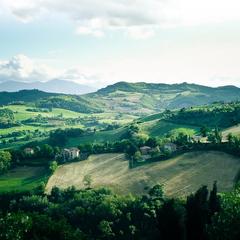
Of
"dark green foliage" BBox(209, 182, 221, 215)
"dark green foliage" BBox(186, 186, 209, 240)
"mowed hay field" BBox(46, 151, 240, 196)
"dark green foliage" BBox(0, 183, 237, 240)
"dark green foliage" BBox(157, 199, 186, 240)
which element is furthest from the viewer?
"mowed hay field" BBox(46, 151, 240, 196)

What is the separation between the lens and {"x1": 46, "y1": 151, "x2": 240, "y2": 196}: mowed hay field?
15588cm

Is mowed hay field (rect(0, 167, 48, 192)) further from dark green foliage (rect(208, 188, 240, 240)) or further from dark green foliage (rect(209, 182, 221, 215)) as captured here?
dark green foliage (rect(208, 188, 240, 240))

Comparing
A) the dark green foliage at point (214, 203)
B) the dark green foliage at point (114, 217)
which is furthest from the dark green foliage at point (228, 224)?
the dark green foliage at point (214, 203)

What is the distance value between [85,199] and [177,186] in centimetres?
2963

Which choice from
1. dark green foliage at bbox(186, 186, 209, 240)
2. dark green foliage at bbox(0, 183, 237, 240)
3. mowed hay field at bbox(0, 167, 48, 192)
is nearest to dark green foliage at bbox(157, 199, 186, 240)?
dark green foliage at bbox(0, 183, 237, 240)

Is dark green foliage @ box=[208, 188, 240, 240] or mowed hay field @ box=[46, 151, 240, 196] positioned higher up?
dark green foliage @ box=[208, 188, 240, 240]

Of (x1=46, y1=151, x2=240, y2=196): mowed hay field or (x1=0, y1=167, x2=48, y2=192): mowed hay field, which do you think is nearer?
(x1=46, y1=151, x2=240, y2=196): mowed hay field

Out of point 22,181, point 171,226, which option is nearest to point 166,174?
point 22,181

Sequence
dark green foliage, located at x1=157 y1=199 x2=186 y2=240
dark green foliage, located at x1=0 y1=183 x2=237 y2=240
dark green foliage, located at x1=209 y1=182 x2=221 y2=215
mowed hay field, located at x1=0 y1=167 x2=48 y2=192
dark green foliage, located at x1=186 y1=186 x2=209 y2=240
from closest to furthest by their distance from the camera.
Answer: dark green foliage, located at x1=0 y1=183 x2=237 y2=240 → dark green foliage, located at x1=157 y1=199 x2=186 y2=240 → dark green foliage, located at x1=186 y1=186 x2=209 y2=240 → dark green foliage, located at x1=209 y1=182 x2=221 y2=215 → mowed hay field, located at x1=0 y1=167 x2=48 y2=192

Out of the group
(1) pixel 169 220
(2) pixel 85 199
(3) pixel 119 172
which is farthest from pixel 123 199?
(1) pixel 169 220

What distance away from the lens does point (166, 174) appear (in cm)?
16950

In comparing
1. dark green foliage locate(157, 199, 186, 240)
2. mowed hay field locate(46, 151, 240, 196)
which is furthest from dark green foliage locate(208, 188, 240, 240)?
mowed hay field locate(46, 151, 240, 196)

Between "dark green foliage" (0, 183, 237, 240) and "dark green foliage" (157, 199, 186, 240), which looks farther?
"dark green foliage" (157, 199, 186, 240)

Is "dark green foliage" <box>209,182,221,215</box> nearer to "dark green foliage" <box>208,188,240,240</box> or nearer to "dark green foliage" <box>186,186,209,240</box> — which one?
"dark green foliage" <box>186,186,209,240</box>
